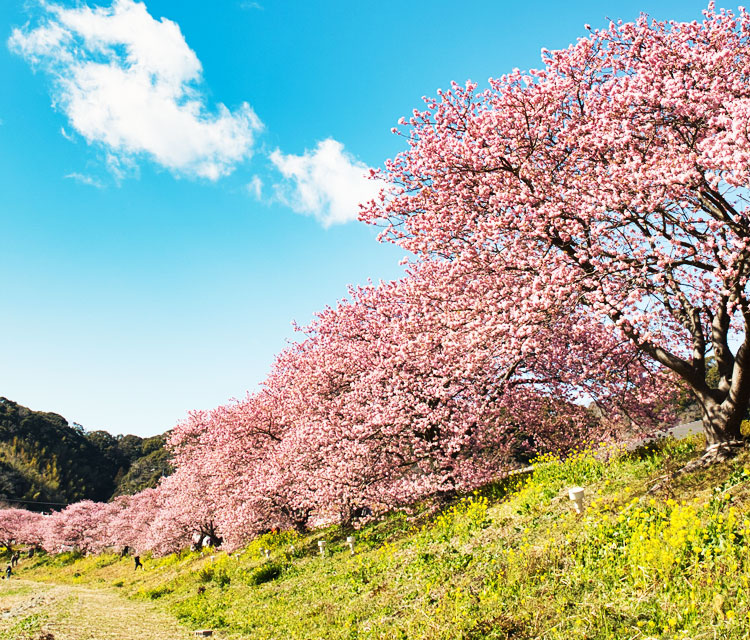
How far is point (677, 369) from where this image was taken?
10.6m

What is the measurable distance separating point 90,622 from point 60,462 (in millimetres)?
100390

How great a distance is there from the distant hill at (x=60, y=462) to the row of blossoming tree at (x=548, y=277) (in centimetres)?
7563

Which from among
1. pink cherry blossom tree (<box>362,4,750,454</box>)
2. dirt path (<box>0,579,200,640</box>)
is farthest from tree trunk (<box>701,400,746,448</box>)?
dirt path (<box>0,579,200,640</box>)

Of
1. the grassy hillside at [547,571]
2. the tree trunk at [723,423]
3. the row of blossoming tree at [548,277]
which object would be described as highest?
the row of blossoming tree at [548,277]

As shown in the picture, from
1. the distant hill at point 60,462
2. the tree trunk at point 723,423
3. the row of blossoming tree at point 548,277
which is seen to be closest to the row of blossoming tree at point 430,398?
the row of blossoming tree at point 548,277

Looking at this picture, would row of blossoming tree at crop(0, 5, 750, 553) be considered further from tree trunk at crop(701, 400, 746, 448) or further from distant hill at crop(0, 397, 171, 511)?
distant hill at crop(0, 397, 171, 511)

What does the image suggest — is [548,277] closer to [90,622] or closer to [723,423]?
[723,423]

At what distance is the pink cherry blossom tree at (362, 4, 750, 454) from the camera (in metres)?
8.87

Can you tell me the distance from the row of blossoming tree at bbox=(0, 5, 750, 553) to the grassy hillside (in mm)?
2169

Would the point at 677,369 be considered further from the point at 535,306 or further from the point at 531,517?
the point at 531,517

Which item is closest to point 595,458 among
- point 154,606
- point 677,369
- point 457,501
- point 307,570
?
point 677,369

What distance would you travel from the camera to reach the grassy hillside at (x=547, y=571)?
537 cm

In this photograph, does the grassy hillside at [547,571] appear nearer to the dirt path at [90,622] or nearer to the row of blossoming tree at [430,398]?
the dirt path at [90,622]

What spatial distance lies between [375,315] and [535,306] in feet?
40.5
